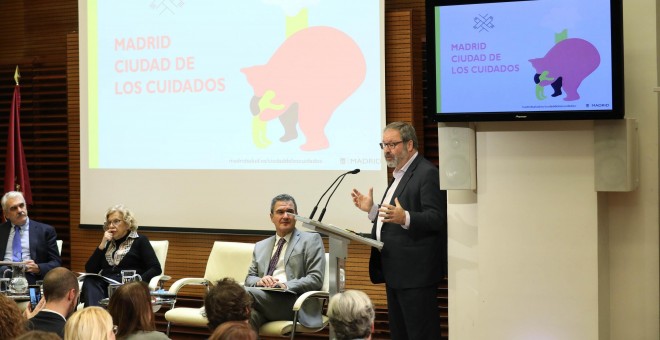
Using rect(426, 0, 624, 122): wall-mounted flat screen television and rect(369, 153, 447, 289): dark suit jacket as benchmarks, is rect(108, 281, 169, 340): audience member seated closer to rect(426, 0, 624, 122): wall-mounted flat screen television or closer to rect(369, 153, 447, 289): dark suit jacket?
rect(369, 153, 447, 289): dark suit jacket

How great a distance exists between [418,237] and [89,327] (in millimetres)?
2260

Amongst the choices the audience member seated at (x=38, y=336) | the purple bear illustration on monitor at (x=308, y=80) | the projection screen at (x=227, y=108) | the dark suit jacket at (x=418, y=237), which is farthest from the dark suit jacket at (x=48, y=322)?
the purple bear illustration on monitor at (x=308, y=80)

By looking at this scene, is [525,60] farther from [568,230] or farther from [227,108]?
[227,108]

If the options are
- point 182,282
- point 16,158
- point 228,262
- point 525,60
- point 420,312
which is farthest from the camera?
point 16,158

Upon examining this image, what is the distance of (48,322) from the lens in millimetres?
3994

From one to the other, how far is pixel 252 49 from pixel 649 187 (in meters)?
3.68

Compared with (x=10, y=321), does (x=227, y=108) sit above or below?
above

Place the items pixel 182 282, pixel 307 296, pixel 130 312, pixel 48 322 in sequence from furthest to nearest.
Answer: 1. pixel 182 282
2. pixel 307 296
3. pixel 48 322
4. pixel 130 312

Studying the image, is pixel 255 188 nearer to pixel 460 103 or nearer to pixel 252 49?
pixel 252 49

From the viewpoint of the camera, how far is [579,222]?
4.46 m

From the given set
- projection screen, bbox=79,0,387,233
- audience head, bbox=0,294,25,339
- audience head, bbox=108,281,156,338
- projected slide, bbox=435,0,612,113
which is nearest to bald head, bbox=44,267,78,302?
audience head, bbox=108,281,156,338

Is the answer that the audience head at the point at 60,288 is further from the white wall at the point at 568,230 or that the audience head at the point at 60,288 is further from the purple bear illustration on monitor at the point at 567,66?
the purple bear illustration on monitor at the point at 567,66

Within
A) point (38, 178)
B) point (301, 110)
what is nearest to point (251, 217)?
point (301, 110)

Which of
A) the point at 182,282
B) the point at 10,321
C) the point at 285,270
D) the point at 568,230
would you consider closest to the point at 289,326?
the point at 285,270
